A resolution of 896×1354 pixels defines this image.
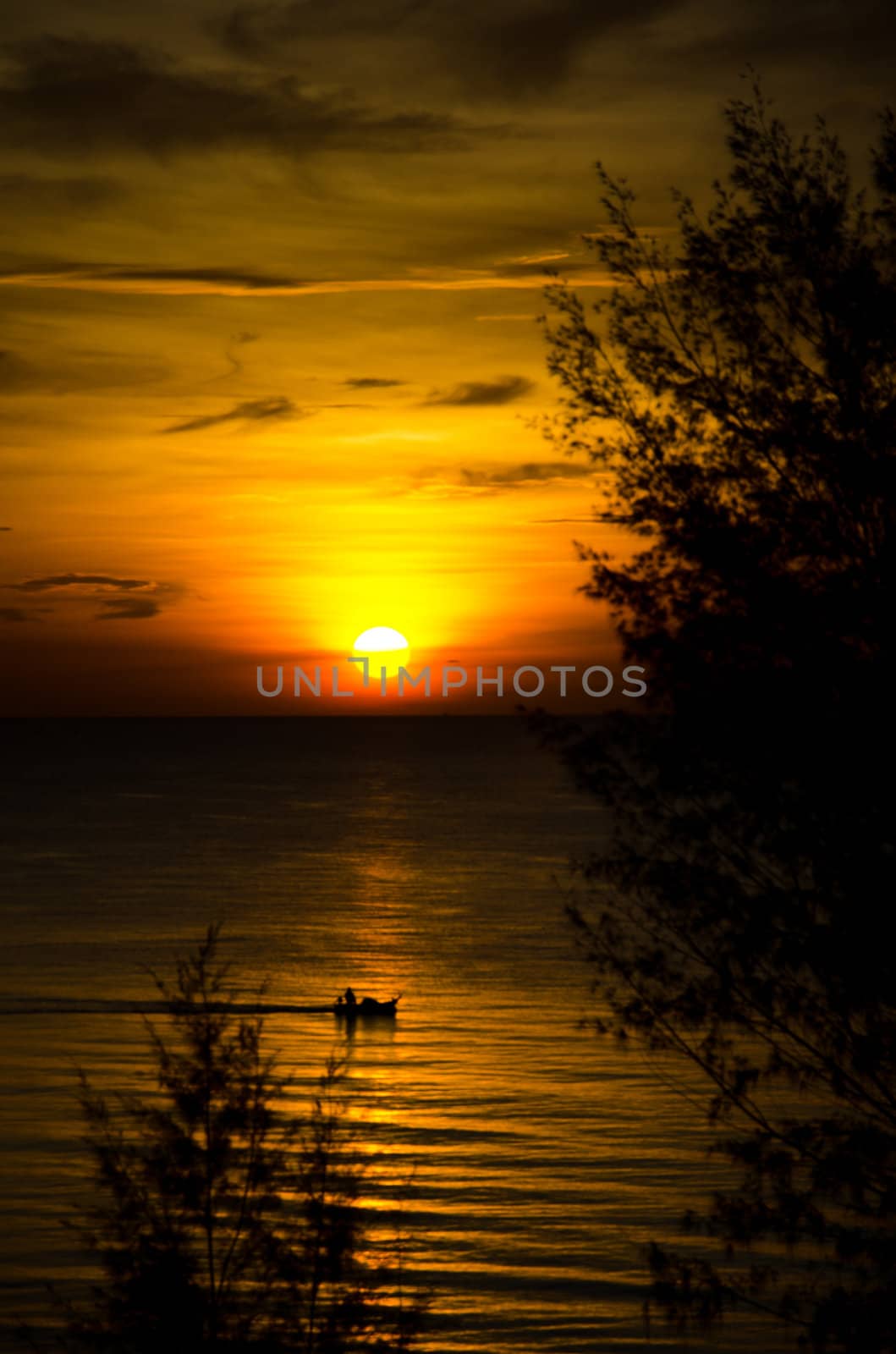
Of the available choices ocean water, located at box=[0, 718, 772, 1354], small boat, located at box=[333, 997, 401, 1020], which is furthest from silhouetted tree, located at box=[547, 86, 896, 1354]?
small boat, located at box=[333, 997, 401, 1020]

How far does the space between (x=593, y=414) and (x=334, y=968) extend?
54.1 metres

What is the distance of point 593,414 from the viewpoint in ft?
51.7

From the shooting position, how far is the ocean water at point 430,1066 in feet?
101

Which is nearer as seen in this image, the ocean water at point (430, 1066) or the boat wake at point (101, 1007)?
the ocean water at point (430, 1066)

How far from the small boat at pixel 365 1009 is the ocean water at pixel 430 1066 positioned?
883 millimetres

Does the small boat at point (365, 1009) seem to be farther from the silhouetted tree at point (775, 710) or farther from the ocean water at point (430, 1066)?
the silhouetted tree at point (775, 710)

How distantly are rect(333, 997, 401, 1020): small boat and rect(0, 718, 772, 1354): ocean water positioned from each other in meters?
0.88

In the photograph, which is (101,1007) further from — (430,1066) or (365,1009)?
(430,1066)

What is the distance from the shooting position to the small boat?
172 ft

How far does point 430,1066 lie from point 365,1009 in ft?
14.6

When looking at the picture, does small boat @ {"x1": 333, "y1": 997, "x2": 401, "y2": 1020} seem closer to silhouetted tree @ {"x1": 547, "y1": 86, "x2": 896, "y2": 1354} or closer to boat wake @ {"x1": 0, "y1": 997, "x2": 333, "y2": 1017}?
boat wake @ {"x1": 0, "y1": 997, "x2": 333, "y2": 1017}

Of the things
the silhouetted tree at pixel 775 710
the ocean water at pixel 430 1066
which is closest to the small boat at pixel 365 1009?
the ocean water at pixel 430 1066

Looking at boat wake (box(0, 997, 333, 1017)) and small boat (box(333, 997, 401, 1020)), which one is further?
boat wake (box(0, 997, 333, 1017))

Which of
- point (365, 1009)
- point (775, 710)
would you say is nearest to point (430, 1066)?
point (365, 1009)
